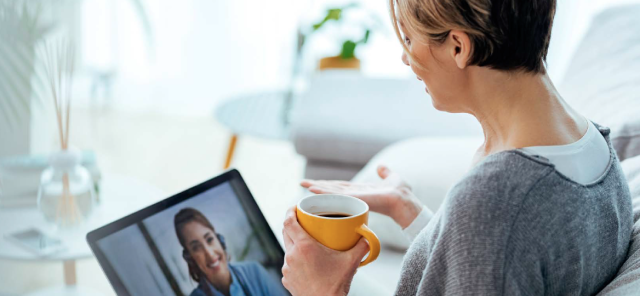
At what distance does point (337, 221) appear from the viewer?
71 cm

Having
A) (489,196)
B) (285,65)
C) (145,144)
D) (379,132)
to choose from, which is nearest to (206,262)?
(489,196)

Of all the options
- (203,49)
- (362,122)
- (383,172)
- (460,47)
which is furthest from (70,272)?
(203,49)

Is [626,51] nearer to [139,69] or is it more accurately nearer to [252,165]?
[252,165]

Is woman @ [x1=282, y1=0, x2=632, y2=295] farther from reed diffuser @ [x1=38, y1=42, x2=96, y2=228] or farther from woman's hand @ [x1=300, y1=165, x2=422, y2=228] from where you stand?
reed diffuser @ [x1=38, y1=42, x2=96, y2=228]

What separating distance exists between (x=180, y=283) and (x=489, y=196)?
0.52 metres

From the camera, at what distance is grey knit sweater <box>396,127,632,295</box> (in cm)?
56

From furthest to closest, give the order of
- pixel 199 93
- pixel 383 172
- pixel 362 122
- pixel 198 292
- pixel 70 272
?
1. pixel 199 93
2. pixel 362 122
3. pixel 70 272
4. pixel 383 172
5. pixel 198 292

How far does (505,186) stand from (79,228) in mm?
1051

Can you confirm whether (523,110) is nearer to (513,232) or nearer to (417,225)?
(513,232)

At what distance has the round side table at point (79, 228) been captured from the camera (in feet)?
3.97

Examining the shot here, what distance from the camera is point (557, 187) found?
0.59 metres

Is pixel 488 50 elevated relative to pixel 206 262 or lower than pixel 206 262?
elevated

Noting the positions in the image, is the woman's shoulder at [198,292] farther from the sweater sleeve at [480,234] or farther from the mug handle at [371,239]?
the sweater sleeve at [480,234]

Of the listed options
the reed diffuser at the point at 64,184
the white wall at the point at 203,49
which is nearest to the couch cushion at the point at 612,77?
the reed diffuser at the point at 64,184
